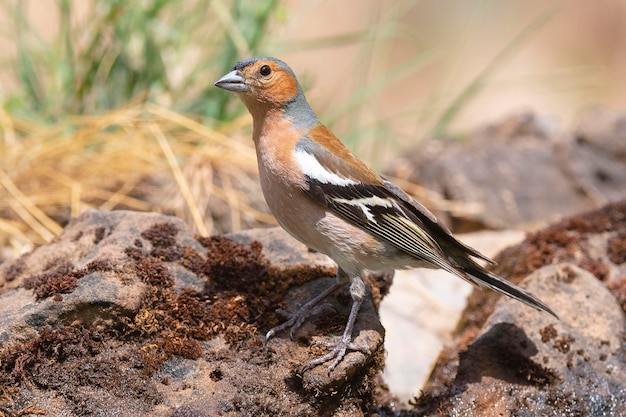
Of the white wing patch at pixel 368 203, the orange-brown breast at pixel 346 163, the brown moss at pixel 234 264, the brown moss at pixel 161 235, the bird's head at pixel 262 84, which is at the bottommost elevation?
the brown moss at pixel 234 264

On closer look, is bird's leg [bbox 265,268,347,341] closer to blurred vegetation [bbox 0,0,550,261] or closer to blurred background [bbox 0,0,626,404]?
blurred background [bbox 0,0,626,404]

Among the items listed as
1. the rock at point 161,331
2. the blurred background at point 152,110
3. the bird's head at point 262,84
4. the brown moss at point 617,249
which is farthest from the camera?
the blurred background at point 152,110

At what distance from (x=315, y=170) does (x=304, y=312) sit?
712 millimetres

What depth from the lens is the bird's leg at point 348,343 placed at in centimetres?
327

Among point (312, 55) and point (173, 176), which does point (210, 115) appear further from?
point (312, 55)

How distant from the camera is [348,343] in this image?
3.38 m

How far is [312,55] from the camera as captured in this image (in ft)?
48.5

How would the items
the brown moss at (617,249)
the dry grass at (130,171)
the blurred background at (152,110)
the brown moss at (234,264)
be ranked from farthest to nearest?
the blurred background at (152,110) → the dry grass at (130,171) → the brown moss at (617,249) → the brown moss at (234,264)

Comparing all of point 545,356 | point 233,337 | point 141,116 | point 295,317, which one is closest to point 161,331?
point 233,337

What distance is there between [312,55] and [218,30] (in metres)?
7.21

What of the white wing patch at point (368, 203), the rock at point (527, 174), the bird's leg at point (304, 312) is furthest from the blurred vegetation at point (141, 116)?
the white wing patch at point (368, 203)

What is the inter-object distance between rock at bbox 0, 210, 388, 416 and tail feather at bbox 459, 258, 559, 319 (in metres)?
0.59

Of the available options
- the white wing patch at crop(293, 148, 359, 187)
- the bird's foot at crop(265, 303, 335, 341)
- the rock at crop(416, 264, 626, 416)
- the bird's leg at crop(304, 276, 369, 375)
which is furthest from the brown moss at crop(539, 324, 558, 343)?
the white wing patch at crop(293, 148, 359, 187)

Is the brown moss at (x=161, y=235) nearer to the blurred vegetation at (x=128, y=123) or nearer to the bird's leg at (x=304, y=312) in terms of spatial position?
the bird's leg at (x=304, y=312)
